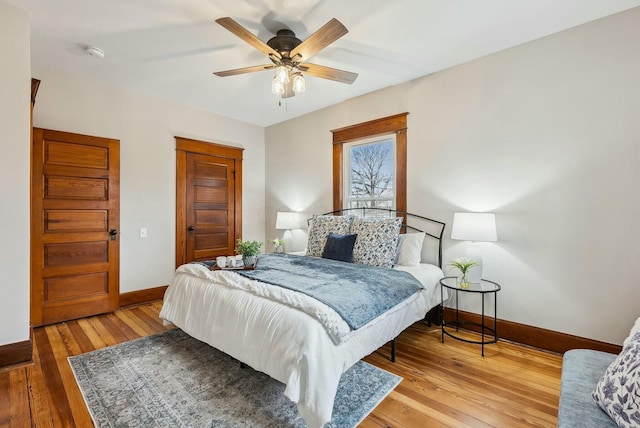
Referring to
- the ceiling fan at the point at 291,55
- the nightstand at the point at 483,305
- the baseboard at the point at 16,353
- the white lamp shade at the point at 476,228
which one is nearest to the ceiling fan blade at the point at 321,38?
the ceiling fan at the point at 291,55

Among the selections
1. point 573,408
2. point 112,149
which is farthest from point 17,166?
point 573,408

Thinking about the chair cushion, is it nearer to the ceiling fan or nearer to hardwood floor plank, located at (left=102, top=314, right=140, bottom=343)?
the ceiling fan

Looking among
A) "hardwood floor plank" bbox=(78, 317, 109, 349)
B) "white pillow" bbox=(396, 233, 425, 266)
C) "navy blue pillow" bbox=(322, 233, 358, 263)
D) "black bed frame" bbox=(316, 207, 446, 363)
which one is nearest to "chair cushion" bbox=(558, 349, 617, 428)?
"white pillow" bbox=(396, 233, 425, 266)

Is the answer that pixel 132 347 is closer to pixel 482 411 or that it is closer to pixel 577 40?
pixel 482 411

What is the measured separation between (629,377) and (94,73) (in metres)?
4.84

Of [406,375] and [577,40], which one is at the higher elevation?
[577,40]

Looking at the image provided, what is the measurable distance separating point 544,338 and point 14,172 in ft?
15.1

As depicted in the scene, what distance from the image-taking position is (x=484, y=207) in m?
2.89

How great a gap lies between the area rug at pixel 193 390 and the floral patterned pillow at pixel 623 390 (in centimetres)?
114

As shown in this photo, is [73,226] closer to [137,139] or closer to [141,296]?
[141,296]

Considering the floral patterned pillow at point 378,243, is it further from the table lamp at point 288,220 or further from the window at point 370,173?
the table lamp at point 288,220

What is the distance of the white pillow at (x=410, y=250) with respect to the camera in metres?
3.02

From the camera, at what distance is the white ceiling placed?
218 centimetres

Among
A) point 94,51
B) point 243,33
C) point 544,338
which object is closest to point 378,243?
point 544,338
